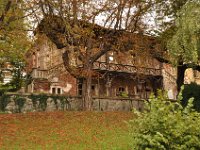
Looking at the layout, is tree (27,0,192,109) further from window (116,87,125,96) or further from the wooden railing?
window (116,87,125,96)

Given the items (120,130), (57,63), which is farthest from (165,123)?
(57,63)

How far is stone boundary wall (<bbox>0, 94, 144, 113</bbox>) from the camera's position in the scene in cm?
2778

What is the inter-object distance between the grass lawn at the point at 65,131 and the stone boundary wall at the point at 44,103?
3.69m

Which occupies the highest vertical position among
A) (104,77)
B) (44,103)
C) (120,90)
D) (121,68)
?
(121,68)

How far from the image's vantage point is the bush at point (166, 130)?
9.22 m

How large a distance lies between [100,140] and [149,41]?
43.9 ft

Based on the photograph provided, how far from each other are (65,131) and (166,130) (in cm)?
1092

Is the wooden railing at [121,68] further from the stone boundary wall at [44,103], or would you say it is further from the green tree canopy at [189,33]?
the green tree canopy at [189,33]

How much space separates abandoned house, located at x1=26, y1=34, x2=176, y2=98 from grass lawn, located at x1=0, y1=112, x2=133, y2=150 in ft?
34.7

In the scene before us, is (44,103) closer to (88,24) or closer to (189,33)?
(88,24)

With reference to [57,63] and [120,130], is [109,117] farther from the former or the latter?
[57,63]

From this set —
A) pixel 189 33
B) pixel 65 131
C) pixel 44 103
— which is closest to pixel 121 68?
pixel 44 103

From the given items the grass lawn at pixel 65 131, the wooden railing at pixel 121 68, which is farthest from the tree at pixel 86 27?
the wooden railing at pixel 121 68

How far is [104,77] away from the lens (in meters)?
40.4
